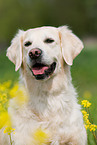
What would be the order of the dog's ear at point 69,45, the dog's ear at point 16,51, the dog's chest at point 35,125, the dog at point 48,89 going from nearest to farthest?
the dog's chest at point 35,125
the dog at point 48,89
the dog's ear at point 69,45
the dog's ear at point 16,51

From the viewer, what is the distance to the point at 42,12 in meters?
42.6

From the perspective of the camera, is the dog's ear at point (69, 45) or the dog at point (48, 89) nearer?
the dog at point (48, 89)

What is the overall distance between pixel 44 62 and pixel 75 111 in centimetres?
81

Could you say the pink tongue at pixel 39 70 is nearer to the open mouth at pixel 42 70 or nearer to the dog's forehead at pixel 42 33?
the open mouth at pixel 42 70

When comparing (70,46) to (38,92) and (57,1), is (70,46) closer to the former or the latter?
(38,92)

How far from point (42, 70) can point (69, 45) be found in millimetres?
600

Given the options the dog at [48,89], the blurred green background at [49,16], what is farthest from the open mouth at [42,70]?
the blurred green background at [49,16]

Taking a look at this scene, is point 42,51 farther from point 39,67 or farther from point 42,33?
point 42,33

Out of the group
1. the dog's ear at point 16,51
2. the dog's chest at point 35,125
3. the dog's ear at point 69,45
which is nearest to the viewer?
the dog's chest at point 35,125

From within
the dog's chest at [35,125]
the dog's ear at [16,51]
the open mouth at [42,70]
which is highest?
the dog's ear at [16,51]

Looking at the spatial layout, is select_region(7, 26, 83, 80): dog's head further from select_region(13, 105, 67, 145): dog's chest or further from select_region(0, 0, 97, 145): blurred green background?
select_region(0, 0, 97, 145): blurred green background

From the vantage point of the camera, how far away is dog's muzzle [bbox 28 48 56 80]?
3878mm

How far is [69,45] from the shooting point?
14.0 feet

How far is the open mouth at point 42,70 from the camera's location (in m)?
3.95
